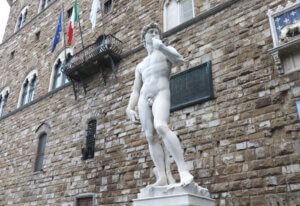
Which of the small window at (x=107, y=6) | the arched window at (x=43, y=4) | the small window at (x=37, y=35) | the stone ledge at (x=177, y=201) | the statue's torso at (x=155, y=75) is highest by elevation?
the arched window at (x=43, y=4)

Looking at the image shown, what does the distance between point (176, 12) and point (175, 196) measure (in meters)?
6.59

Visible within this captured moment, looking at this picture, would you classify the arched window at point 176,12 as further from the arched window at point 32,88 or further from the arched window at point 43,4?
the arched window at point 43,4

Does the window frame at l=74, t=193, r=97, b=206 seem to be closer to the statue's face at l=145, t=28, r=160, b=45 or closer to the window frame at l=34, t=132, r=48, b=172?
the window frame at l=34, t=132, r=48, b=172

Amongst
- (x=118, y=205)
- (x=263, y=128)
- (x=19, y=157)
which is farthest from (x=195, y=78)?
(x=19, y=157)

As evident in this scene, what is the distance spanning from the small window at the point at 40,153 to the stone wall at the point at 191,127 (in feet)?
0.81

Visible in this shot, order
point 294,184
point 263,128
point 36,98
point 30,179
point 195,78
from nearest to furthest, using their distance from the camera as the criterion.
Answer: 1. point 294,184
2. point 263,128
3. point 195,78
4. point 30,179
5. point 36,98

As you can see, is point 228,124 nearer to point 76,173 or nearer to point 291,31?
point 291,31

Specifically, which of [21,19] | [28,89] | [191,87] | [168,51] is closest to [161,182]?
[168,51]

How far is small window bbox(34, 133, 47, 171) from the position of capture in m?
10.2

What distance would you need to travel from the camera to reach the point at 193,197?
2.96 meters

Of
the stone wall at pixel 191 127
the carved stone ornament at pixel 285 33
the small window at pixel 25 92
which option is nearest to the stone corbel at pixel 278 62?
the carved stone ornament at pixel 285 33

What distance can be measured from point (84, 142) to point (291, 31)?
6379 mm

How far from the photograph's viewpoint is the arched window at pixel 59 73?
37.1 ft

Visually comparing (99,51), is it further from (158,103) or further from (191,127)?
(158,103)
